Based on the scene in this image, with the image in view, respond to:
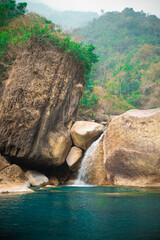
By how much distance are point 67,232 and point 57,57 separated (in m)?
10.9

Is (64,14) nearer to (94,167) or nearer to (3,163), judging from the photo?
(94,167)

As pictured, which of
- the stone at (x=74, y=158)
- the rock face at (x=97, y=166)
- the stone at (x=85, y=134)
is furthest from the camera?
the stone at (x=85, y=134)

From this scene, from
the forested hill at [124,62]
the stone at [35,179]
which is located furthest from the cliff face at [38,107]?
the forested hill at [124,62]

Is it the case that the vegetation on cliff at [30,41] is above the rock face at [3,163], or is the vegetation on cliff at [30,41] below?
above

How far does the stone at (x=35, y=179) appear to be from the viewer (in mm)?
10602

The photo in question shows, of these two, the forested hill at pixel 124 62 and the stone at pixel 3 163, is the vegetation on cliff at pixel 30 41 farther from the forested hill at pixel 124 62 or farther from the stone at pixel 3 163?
the forested hill at pixel 124 62

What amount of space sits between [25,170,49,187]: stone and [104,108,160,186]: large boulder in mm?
3202

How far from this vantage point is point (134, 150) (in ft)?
31.7

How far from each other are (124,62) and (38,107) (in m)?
38.0

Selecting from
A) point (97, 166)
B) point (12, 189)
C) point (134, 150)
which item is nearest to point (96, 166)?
point (97, 166)

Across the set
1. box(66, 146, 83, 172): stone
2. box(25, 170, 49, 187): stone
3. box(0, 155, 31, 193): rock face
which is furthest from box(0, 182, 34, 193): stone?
box(66, 146, 83, 172): stone

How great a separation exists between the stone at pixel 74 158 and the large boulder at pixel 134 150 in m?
1.95

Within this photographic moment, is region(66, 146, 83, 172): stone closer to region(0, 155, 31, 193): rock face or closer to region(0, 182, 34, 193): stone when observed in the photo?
region(0, 155, 31, 193): rock face

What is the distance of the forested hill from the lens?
31.9 m
